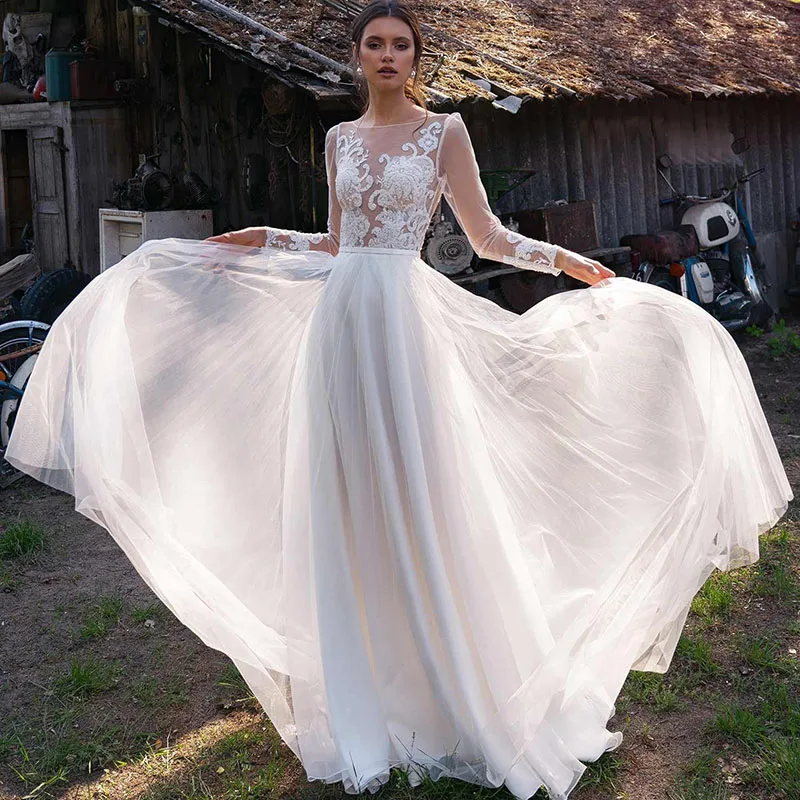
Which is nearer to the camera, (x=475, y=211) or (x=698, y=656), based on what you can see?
(x=475, y=211)

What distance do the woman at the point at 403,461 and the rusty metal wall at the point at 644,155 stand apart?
5.48 metres

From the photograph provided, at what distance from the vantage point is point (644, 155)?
34.3 ft

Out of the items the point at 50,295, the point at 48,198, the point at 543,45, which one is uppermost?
the point at 543,45

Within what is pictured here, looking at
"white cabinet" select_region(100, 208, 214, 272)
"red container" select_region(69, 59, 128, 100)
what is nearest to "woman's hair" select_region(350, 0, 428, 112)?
"white cabinet" select_region(100, 208, 214, 272)

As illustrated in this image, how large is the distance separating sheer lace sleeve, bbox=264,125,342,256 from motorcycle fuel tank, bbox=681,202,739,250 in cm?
741

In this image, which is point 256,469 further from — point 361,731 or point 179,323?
point 361,731

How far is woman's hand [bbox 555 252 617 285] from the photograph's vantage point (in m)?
3.52

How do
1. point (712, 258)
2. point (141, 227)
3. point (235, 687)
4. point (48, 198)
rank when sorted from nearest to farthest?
1. point (235, 687)
2. point (141, 227)
3. point (48, 198)
4. point (712, 258)

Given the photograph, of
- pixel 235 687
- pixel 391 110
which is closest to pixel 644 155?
pixel 391 110

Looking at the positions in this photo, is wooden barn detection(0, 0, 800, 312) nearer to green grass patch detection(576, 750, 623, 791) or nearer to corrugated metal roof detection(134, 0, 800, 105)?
corrugated metal roof detection(134, 0, 800, 105)

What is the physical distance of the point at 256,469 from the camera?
3.72 metres

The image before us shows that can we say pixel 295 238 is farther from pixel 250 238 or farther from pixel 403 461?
pixel 403 461

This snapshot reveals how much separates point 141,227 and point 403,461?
18.3 ft

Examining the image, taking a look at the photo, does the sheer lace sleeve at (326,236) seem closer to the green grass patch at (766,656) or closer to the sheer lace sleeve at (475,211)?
the sheer lace sleeve at (475,211)
